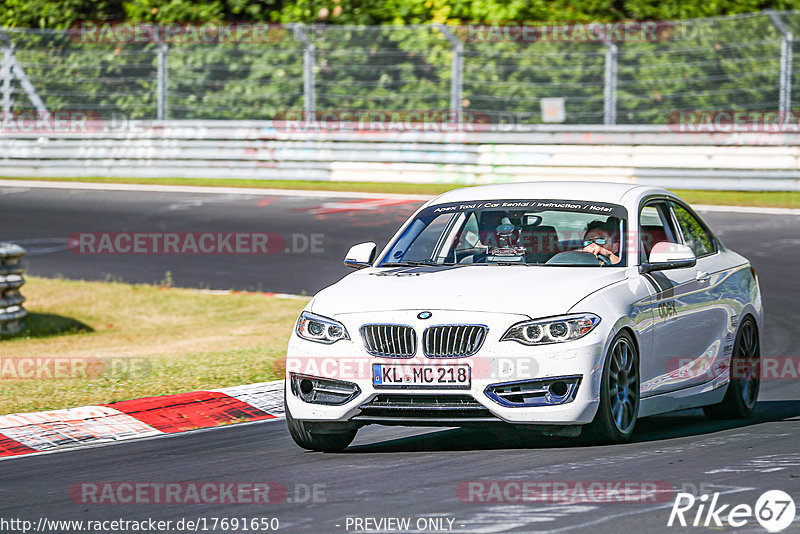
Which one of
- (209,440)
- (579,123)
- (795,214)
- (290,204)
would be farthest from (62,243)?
(209,440)

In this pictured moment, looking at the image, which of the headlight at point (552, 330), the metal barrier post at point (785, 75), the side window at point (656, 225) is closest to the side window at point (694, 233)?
the side window at point (656, 225)

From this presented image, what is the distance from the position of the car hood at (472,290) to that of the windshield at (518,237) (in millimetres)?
238

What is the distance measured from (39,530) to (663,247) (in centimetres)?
405

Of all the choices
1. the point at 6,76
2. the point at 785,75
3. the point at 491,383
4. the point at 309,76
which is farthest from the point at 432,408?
the point at 6,76

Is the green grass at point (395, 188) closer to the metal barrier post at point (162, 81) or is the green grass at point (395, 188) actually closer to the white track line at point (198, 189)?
the white track line at point (198, 189)

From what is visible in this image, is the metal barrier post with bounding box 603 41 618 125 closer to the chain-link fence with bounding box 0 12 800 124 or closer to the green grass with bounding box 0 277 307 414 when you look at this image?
the chain-link fence with bounding box 0 12 800 124

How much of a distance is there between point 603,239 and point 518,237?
1.72 feet

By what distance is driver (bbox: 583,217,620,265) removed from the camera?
27.5ft

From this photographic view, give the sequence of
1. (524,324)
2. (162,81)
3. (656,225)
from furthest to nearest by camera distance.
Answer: (162,81) < (656,225) < (524,324)

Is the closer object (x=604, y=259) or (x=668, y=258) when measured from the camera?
(x=668, y=258)

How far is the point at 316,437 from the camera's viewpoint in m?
7.91

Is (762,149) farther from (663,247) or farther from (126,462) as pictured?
(126,462)

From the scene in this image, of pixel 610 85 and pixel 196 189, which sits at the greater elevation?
pixel 610 85

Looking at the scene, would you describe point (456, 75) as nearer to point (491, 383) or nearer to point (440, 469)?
point (491, 383)
